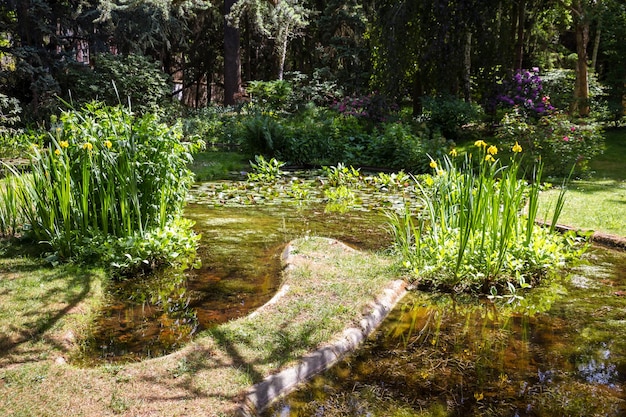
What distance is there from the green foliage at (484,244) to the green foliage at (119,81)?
11.6 metres

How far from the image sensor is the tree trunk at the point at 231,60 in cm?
1695

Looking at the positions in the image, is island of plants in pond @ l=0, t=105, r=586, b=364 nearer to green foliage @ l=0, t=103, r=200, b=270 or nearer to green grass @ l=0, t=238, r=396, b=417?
green foliage @ l=0, t=103, r=200, b=270

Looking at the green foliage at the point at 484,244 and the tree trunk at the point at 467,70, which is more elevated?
the tree trunk at the point at 467,70

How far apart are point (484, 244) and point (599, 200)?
12.8ft

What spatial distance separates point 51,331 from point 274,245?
2.47m

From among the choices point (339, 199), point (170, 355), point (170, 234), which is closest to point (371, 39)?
point (339, 199)

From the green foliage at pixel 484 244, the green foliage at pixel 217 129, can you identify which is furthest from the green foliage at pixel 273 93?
the green foliage at pixel 484 244

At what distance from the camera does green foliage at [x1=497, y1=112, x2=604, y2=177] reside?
8.73 meters

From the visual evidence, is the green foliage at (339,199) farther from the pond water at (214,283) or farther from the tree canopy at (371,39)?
the tree canopy at (371,39)

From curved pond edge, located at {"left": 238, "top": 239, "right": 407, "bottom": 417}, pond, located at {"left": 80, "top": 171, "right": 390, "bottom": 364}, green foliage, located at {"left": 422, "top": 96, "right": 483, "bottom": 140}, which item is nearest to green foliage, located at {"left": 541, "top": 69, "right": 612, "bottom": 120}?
green foliage, located at {"left": 422, "top": 96, "right": 483, "bottom": 140}

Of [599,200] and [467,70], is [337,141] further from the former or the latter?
[599,200]

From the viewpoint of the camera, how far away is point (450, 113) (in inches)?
508

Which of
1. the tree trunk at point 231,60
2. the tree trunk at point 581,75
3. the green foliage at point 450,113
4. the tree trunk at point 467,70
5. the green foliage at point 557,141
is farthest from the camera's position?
the tree trunk at point 231,60

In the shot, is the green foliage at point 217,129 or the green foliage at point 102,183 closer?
the green foliage at point 102,183
